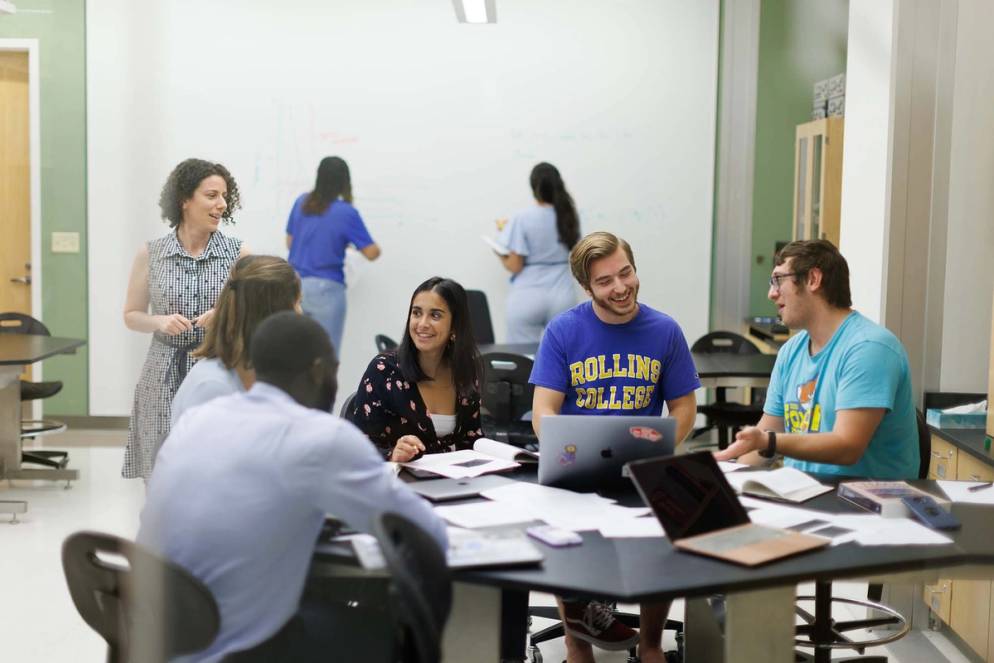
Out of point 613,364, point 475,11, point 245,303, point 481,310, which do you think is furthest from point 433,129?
point 245,303

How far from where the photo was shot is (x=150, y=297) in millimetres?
2197

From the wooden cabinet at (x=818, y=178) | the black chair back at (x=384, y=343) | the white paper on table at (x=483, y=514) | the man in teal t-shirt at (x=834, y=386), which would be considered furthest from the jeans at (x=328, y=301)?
the wooden cabinet at (x=818, y=178)

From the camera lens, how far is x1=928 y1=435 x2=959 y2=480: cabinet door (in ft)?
11.2

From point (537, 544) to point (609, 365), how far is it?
0.96 m

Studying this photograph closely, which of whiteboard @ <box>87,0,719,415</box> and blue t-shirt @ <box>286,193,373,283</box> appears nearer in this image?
whiteboard @ <box>87,0,719,415</box>

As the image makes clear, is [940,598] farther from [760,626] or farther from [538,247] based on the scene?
[538,247]

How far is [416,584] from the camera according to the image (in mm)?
1653

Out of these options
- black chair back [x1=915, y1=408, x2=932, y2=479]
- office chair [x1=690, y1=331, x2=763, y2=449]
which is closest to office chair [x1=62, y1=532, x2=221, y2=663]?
black chair back [x1=915, y1=408, x2=932, y2=479]

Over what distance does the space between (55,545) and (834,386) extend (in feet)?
6.16

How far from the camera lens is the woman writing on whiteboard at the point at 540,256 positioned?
3713 mm

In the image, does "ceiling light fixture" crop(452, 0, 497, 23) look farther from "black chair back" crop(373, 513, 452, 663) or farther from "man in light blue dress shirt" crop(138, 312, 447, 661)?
"black chair back" crop(373, 513, 452, 663)

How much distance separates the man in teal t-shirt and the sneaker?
2.03ft

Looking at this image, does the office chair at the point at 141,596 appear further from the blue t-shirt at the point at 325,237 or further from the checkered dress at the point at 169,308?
the blue t-shirt at the point at 325,237

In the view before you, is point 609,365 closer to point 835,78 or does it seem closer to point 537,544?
point 537,544
